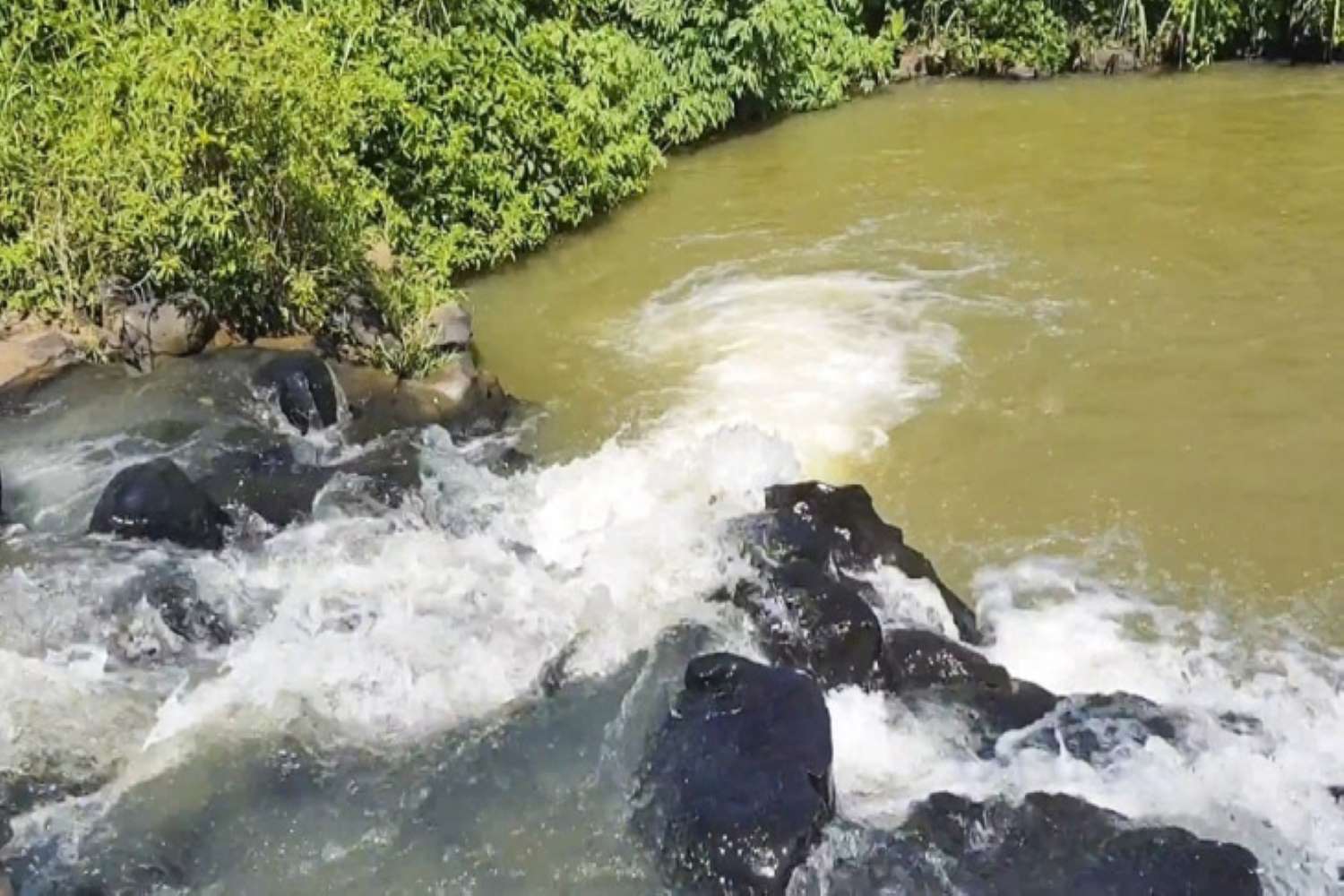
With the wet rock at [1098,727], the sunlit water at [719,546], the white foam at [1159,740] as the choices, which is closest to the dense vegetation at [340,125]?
the sunlit water at [719,546]

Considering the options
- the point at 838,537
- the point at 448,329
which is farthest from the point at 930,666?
the point at 448,329

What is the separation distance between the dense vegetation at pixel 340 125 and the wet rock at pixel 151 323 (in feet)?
0.37

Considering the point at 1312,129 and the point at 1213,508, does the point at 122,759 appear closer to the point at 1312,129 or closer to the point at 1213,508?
the point at 1213,508

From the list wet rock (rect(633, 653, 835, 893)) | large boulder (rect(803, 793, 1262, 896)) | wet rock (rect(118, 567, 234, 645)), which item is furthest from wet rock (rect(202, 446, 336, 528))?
large boulder (rect(803, 793, 1262, 896))

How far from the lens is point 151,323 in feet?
27.3

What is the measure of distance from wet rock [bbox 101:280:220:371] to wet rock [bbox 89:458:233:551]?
6.37 ft

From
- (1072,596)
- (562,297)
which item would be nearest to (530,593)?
(1072,596)

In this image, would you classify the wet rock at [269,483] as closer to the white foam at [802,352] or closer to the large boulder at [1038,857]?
the white foam at [802,352]

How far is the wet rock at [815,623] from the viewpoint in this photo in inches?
220

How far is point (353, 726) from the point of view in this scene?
17.7 feet

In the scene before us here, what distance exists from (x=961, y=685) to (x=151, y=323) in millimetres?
5371

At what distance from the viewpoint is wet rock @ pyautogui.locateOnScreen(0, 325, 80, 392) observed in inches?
314

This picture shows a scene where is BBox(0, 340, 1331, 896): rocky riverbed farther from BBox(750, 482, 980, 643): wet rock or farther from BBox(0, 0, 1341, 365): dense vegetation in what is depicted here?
BBox(0, 0, 1341, 365): dense vegetation

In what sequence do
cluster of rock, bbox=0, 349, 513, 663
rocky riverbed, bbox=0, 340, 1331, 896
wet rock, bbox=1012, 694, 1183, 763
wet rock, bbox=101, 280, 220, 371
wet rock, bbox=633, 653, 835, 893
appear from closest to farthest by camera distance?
wet rock, bbox=633, 653, 835, 893 < rocky riverbed, bbox=0, 340, 1331, 896 < wet rock, bbox=1012, 694, 1183, 763 < cluster of rock, bbox=0, 349, 513, 663 < wet rock, bbox=101, 280, 220, 371
